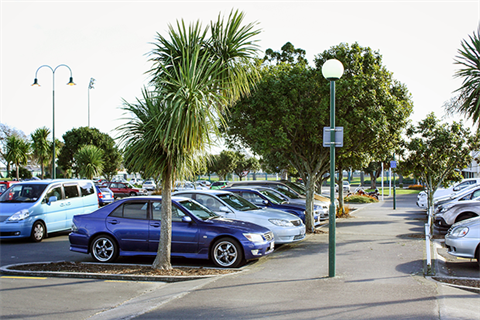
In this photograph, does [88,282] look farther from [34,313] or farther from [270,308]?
[270,308]

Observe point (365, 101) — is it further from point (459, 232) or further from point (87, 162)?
point (87, 162)

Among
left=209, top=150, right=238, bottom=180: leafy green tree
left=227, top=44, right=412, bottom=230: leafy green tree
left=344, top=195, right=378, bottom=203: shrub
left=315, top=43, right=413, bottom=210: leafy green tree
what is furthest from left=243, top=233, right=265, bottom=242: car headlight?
left=209, top=150, right=238, bottom=180: leafy green tree

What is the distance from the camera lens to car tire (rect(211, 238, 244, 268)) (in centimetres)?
926

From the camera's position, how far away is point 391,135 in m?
15.1

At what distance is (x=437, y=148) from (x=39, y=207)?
13.0 metres

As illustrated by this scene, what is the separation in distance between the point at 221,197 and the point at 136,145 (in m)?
4.57

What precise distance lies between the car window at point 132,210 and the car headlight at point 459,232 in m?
6.76

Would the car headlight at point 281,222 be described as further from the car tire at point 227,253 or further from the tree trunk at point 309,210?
the tree trunk at point 309,210

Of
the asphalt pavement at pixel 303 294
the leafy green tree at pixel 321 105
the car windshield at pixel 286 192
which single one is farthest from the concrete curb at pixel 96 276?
the car windshield at pixel 286 192

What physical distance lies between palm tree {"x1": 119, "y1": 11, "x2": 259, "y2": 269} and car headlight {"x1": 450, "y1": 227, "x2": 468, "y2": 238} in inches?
215

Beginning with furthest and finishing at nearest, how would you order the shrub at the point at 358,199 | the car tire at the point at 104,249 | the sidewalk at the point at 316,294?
the shrub at the point at 358,199 → the car tire at the point at 104,249 → the sidewalk at the point at 316,294

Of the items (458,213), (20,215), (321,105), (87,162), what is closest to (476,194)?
(458,213)

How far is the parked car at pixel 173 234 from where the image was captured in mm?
9344

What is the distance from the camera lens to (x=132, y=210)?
10164 millimetres
